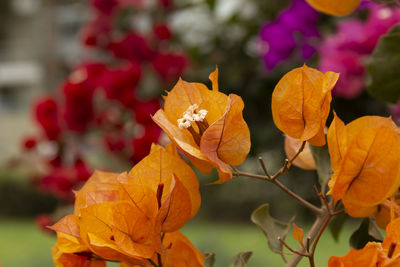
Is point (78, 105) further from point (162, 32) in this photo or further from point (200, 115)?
point (200, 115)

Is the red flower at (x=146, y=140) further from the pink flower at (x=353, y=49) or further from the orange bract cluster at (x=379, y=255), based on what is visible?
the orange bract cluster at (x=379, y=255)

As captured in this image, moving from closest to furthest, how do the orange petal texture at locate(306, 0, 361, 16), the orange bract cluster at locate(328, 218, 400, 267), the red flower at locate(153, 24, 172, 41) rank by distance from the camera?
the orange bract cluster at locate(328, 218, 400, 267) → the orange petal texture at locate(306, 0, 361, 16) → the red flower at locate(153, 24, 172, 41)

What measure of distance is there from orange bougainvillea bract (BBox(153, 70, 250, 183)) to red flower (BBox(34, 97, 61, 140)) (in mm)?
936

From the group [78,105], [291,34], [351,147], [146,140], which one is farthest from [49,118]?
[351,147]

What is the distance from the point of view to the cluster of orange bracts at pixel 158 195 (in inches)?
8.8

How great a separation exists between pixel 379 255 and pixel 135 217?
0.09 m

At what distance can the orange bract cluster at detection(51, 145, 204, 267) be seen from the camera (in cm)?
23

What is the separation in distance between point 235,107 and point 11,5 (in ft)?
31.0

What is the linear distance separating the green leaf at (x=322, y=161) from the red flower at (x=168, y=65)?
917mm

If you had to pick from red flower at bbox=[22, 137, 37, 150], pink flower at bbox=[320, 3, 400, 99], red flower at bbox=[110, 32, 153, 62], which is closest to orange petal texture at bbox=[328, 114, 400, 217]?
pink flower at bbox=[320, 3, 400, 99]

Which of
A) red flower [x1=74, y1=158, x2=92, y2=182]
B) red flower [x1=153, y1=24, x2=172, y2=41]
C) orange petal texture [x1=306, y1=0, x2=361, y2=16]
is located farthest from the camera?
red flower [x1=153, y1=24, x2=172, y2=41]

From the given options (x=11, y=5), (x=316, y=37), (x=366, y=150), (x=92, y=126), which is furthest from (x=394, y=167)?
(x=11, y=5)

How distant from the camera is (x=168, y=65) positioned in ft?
3.85

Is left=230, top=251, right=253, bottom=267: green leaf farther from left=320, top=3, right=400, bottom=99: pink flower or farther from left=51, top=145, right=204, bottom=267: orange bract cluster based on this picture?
left=320, top=3, right=400, bottom=99: pink flower
